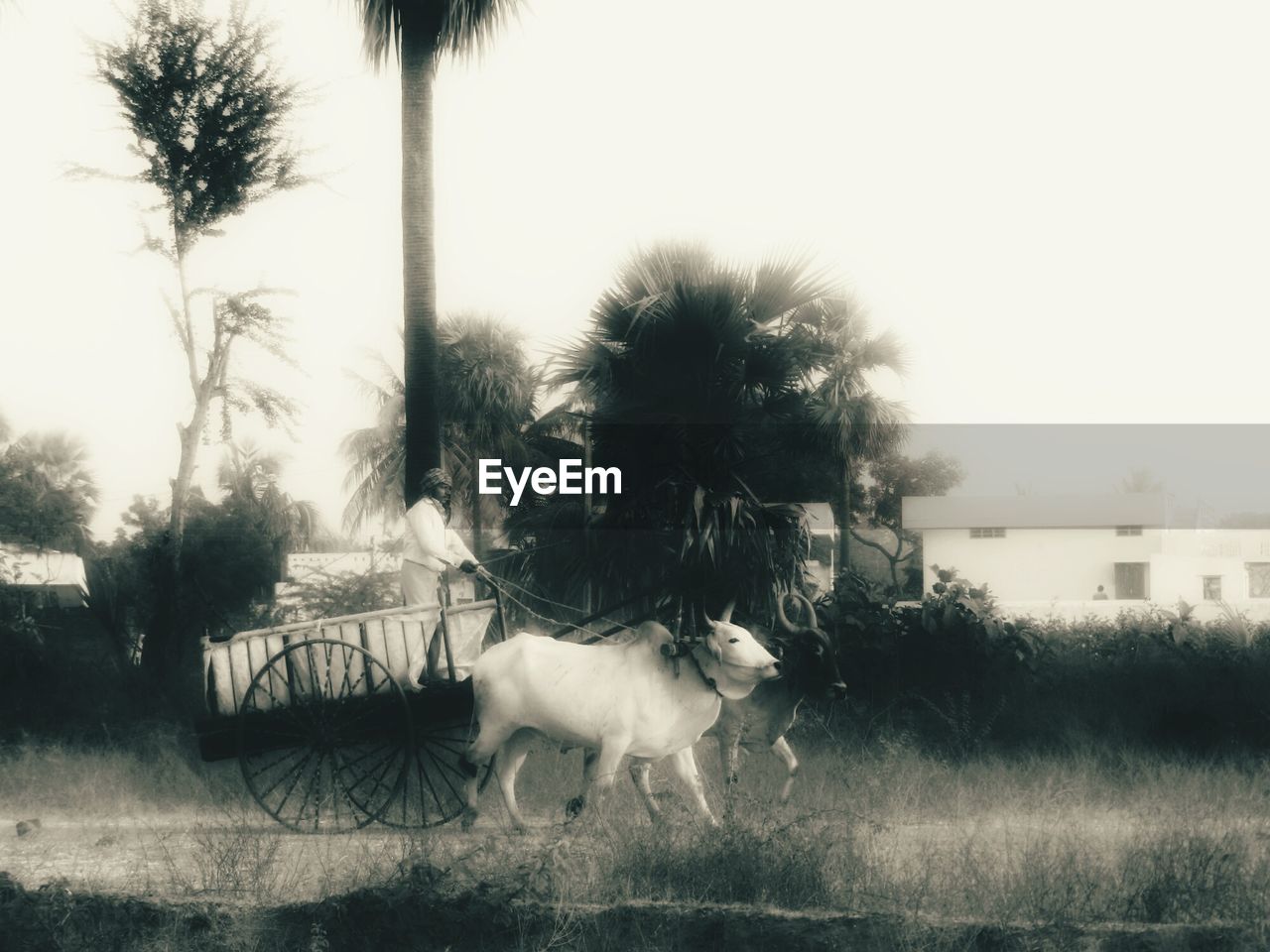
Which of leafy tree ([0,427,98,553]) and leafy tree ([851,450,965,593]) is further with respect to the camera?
leafy tree ([0,427,98,553])

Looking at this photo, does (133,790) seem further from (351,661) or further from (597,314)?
(597,314)

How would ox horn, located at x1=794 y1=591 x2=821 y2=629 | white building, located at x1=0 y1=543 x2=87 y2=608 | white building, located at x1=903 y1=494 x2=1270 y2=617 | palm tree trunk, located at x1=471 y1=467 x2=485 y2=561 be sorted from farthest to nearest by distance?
white building, located at x1=0 y1=543 x2=87 y2=608
palm tree trunk, located at x1=471 y1=467 x2=485 y2=561
white building, located at x1=903 y1=494 x2=1270 y2=617
ox horn, located at x1=794 y1=591 x2=821 y2=629

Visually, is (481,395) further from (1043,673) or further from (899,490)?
(1043,673)

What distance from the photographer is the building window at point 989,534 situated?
43.3 ft

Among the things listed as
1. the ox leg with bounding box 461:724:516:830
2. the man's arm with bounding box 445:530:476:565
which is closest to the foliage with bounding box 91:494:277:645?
the man's arm with bounding box 445:530:476:565

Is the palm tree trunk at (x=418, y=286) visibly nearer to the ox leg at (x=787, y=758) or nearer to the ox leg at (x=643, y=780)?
the ox leg at (x=643, y=780)

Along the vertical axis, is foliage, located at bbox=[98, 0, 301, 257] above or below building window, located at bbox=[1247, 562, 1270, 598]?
above

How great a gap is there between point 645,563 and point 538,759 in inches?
74.2

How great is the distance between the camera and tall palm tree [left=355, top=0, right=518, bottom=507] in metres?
11.7

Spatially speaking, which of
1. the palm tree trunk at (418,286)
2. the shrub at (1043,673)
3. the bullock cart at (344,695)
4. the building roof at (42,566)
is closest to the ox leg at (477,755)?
the bullock cart at (344,695)

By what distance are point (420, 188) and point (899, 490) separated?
5.57m

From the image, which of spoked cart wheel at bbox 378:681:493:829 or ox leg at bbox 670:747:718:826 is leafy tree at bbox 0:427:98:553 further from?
ox leg at bbox 670:747:718:826

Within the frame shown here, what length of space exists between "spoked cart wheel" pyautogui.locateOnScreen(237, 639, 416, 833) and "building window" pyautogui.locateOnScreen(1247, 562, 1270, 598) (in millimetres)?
7527

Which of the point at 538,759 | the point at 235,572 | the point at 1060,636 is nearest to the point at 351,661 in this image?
the point at 538,759
